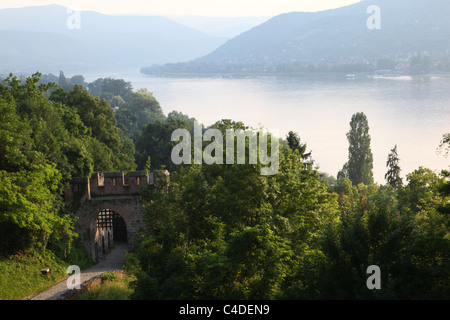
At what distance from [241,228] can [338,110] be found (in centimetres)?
10582

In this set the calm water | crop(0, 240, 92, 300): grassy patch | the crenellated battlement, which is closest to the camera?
crop(0, 240, 92, 300): grassy patch

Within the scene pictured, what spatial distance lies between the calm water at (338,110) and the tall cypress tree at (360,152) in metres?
16.5

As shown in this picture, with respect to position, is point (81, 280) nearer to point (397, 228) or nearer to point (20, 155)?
point (20, 155)

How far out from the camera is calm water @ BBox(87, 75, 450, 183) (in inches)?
3246

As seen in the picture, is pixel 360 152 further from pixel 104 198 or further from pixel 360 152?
pixel 104 198

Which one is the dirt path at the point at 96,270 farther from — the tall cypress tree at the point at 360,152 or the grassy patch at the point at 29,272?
the tall cypress tree at the point at 360,152

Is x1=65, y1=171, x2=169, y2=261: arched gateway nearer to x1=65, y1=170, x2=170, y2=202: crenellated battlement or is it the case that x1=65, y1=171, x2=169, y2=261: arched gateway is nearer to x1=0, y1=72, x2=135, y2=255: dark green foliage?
x1=65, y1=170, x2=170, y2=202: crenellated battlement

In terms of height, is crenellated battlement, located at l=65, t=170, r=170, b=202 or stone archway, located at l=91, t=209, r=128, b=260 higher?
crenellated battlement, located at l=65, t=170, r=170, b=202

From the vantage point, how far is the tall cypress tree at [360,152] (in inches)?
2126

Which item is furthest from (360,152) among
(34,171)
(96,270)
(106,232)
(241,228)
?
(241,228)

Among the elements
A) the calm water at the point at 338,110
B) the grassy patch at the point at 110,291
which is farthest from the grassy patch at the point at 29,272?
the calm water at the point at 338,110

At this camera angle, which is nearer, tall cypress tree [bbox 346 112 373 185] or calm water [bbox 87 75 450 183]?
tall cypress tree [bbox 346 112 373 185]

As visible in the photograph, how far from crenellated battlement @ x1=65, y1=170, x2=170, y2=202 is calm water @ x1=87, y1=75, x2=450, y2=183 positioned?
5118 cm

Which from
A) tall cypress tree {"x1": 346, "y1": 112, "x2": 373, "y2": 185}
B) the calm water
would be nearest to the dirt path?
tall cypress tree {"x1": 346, "y1": 112, "x2": 373, "y2": 185}
